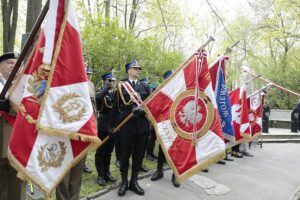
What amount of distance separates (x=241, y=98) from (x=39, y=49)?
279 inches

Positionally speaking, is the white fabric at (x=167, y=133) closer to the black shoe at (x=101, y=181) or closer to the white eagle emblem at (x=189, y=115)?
the white eagle emblem at (x=189, y=115)

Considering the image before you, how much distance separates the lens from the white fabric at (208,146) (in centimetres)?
498

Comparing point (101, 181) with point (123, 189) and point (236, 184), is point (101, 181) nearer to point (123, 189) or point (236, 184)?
point (123, 189)

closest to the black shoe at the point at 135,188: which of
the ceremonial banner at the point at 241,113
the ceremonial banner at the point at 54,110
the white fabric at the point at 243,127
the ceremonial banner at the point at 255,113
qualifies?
the ceremonial banner at the point at 54,110

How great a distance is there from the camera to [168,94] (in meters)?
5.25

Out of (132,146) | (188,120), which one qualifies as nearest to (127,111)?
(132,146)

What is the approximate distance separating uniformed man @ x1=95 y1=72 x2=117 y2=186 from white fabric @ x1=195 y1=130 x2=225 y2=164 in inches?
82.2

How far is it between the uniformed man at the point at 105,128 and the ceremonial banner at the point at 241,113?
3.95m

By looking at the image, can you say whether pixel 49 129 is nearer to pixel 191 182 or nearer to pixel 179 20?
pixel 191 182

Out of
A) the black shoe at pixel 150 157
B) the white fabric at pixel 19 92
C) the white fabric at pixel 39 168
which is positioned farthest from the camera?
the black shoe at pixel 150 157

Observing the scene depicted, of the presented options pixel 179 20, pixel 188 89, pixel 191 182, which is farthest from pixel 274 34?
pixel 188 89

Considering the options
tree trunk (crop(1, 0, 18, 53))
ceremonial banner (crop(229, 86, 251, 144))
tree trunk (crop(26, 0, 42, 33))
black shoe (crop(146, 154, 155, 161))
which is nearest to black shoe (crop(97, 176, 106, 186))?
black shoe (crop(146, 154, 155, 161))

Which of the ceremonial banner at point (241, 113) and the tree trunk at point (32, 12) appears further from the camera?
the ceremonial banner at point (241, 113)

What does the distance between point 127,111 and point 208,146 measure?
1585 mm
